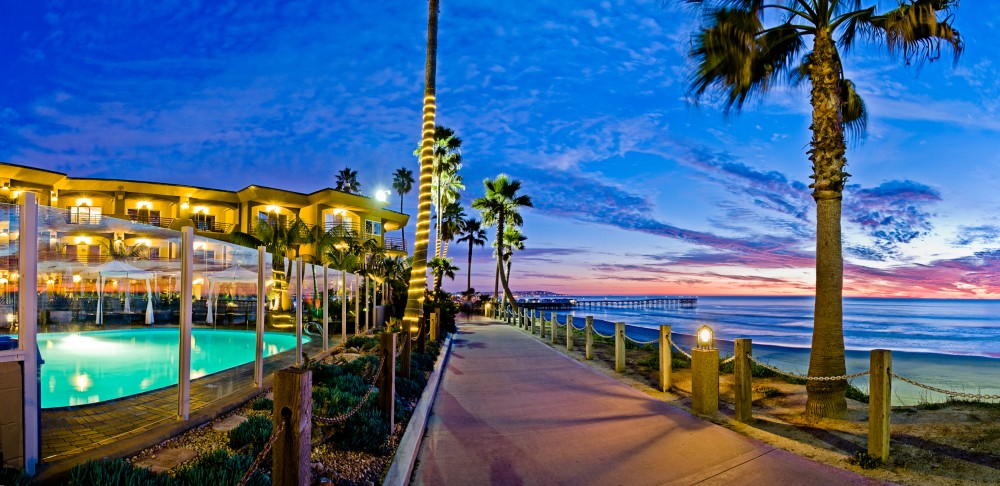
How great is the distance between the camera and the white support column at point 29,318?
12.4ft

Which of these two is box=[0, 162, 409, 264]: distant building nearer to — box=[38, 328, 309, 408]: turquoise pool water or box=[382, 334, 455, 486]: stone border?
box=[38, 328, 309, 408]: turquoise pool water

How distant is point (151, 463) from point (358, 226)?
40.1 m

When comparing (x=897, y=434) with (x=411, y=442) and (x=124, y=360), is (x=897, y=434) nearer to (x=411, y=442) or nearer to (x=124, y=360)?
(x=411, y=442)

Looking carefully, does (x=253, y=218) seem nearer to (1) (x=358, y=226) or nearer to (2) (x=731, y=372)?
(1) (x=358, y=226)

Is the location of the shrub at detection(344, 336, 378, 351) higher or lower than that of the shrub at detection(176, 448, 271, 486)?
lower

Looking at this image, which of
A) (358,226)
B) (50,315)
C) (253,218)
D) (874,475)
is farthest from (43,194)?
(874,475)

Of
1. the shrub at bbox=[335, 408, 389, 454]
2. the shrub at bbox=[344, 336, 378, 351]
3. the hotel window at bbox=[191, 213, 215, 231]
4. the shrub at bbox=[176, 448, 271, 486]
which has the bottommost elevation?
the shrub at bbox=[344, 336, 378, 351]

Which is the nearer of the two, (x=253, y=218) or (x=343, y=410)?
(x=343, y=410)

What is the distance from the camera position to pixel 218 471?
377cm

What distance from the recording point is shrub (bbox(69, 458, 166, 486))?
133 inches

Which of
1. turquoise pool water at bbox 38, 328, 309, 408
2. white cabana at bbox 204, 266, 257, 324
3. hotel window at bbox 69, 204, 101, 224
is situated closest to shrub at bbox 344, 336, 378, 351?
turquoise pool water at bbox 38, 328, 309, 408

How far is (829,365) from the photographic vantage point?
762cm

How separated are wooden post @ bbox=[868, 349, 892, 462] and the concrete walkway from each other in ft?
1.98

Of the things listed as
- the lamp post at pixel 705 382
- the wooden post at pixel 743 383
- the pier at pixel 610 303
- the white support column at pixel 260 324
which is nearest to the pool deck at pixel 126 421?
the white support column at pixel 260 324
